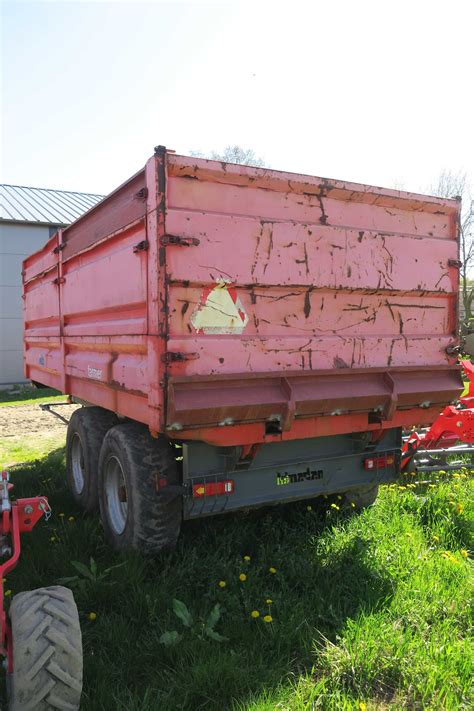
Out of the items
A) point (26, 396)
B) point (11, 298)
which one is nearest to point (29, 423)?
point (26, 396)

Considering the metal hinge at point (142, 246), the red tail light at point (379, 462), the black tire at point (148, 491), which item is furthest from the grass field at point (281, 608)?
the metal hinge at point (142, 246)

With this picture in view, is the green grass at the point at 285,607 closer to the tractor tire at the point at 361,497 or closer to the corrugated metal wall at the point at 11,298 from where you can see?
the tractor tire at the point at 361,497

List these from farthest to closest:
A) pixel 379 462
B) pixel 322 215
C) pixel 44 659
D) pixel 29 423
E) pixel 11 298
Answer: pixel 11 298 < pixel 29 423 < pixel 379 462 < pixel 322 215 < pixel 44 659

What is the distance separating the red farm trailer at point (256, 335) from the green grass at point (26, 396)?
378 inches

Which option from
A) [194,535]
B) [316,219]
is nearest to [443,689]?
[194,535]

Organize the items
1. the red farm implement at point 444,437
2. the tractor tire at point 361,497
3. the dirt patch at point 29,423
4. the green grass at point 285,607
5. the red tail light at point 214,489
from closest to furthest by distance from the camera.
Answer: the green grass at point 285,607 < the red tail light at point 214,489 < the tractor tire at point 361,497 < the red farm implement at point 444,437 < the dirt patch at point 29,423

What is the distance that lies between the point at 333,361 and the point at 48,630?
2161 millimetres

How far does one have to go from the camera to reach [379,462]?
13.0 ft

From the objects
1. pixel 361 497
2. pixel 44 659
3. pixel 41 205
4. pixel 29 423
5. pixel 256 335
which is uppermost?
pixel 41 205

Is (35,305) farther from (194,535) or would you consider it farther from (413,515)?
(413,515)

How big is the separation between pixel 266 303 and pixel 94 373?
160 centimetres

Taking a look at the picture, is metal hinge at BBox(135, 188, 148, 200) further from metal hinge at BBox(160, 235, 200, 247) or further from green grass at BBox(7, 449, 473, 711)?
green grass at BBox(7, 449, 473, 711)

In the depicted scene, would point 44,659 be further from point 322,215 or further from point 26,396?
point 26,396

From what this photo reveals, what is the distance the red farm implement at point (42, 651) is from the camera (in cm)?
196
